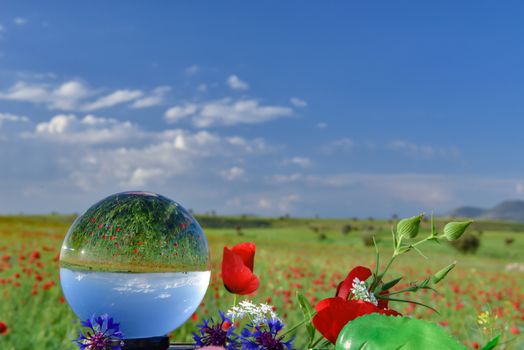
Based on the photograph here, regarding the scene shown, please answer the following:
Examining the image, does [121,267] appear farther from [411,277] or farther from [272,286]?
[411,277]

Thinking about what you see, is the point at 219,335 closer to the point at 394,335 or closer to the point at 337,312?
the point at 337,312

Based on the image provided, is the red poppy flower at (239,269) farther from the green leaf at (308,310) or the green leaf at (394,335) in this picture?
the green leaf at (394,335)

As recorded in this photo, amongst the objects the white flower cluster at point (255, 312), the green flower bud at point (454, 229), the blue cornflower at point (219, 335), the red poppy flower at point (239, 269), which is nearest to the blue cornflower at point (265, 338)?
the white flower cluster at point (255, 312)

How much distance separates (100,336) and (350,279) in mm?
918

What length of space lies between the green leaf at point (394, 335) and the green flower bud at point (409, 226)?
49 cm

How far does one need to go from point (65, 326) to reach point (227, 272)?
5570 mm

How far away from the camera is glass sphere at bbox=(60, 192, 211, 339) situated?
242cm

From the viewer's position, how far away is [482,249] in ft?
132

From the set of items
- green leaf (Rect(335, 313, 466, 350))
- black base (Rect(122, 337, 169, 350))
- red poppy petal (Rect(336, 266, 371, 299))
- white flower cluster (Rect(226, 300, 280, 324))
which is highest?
red poppy petal (Rect(336, 266, 371, 299))

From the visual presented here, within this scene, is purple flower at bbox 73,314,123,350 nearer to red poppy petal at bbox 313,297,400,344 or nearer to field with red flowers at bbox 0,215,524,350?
red poppy petal at bbox 313,297,400,344

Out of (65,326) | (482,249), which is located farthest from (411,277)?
(482,249)

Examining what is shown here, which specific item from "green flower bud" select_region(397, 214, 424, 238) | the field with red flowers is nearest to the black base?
the field with red flowers

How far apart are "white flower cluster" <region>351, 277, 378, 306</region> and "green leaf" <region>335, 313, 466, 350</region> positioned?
432 mm

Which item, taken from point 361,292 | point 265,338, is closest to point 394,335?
point 361,292
